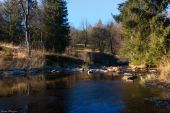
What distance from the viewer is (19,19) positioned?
6391 cm

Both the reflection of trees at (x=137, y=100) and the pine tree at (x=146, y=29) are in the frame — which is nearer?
the reflection of trees at (x=137, y=100)

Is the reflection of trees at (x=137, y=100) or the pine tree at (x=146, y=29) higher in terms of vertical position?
the pine tree at (x=146, y=29)

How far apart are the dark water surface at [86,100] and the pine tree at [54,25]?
121 feet

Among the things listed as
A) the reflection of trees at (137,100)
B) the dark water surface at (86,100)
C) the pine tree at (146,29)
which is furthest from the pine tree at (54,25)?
the reflection of trees at (137,100)

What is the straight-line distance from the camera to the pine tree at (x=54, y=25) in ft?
204

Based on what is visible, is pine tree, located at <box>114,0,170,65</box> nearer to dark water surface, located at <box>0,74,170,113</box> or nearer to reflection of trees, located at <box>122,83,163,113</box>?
dark water surface, located at <box>0,74,170,113</box>

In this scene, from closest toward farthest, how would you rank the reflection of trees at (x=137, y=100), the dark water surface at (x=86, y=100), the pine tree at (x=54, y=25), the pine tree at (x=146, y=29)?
1. the reflection of trees at (x=137, y=100)
2. the dark water surface at (x=86, y=100)
3. the pine tree at (x=146, y=29)
4. the pine tree at (x=54, y=25)

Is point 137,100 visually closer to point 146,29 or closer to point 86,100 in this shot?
point 86,100

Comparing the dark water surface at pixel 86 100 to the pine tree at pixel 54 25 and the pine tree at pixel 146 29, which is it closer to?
the pine tree at pixel 146 29

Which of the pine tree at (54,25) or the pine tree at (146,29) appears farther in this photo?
the pine tree at (54,25)

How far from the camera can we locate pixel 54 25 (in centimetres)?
6241

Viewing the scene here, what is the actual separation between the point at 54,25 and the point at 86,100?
1700 inches

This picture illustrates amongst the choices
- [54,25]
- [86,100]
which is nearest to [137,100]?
[86,100]

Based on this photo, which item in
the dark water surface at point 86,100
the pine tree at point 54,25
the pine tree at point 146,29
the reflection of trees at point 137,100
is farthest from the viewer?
the pine tree at point 54,25
